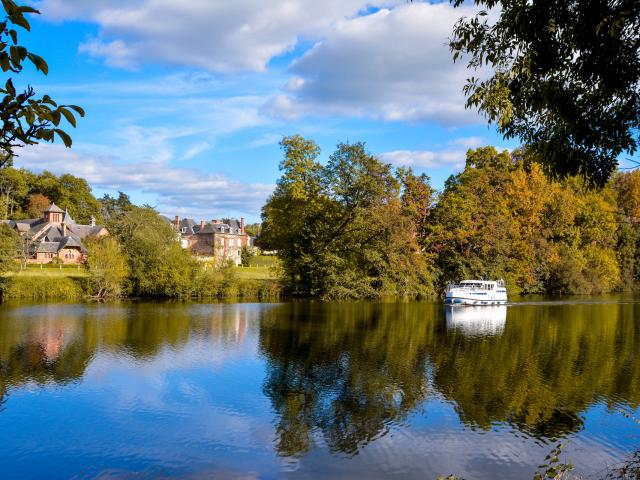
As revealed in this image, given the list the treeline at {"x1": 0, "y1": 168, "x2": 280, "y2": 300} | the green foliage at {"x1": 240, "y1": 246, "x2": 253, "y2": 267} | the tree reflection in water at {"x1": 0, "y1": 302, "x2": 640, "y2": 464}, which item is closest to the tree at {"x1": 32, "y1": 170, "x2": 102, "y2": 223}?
the green foliage at {"x1": 240, "y1": 246, "x2": 253, "y2": 267}

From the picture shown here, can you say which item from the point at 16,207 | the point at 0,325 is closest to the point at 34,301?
the point at 0,325

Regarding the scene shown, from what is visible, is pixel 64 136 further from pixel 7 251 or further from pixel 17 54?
pixel 7 251

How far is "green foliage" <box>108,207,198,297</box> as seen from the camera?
4997cm

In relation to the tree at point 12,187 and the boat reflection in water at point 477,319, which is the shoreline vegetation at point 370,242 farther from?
the tree at point 12,187

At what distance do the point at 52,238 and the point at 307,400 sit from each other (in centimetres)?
6645

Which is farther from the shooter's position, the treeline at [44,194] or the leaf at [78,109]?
the treeline at [44,194]

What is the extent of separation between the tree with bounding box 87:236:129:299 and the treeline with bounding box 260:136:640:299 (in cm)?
1489

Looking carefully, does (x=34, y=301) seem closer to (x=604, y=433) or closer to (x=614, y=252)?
(x=604, y=433)

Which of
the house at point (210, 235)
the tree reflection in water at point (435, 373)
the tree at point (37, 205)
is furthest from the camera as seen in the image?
the house at point (210, 235)

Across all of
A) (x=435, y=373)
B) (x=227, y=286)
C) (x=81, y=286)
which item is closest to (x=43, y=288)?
(x=81, y=286)

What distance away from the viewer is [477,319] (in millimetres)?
39500

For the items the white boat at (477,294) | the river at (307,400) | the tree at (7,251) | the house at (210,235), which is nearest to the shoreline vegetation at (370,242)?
the tree at (7,251)

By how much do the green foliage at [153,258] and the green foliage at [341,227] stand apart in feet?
30.9

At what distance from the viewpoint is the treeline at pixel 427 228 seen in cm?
5234
